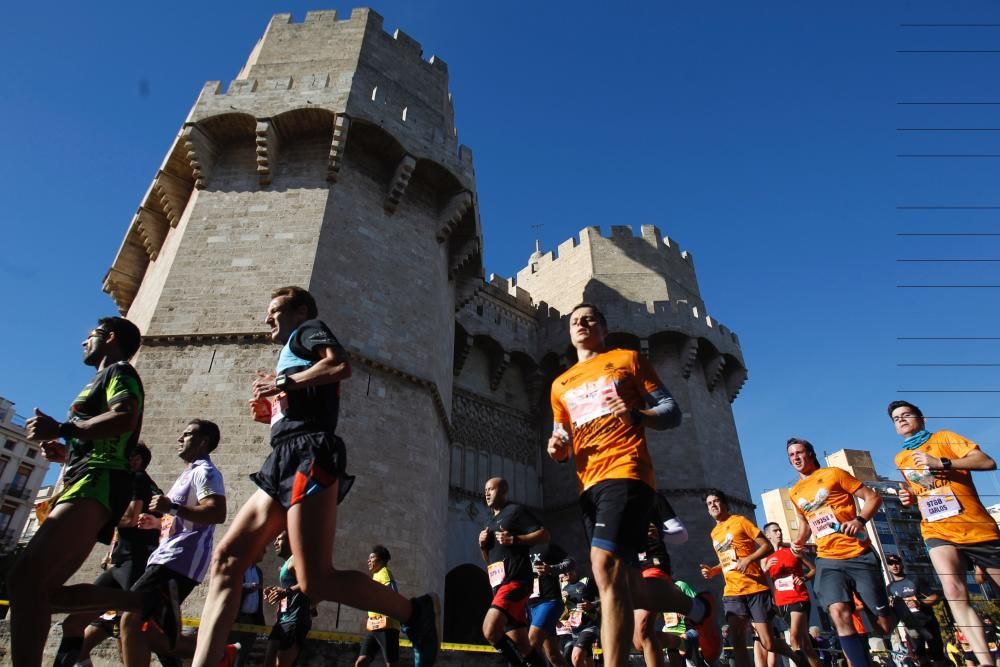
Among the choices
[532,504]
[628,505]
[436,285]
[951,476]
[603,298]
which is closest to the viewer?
[628,505]

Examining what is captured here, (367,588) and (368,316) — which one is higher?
(368,316)

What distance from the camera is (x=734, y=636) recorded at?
571 centimetres

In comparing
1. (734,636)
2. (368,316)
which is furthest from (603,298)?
(734,636)

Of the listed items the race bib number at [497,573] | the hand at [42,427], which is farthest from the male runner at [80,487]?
the race bib number at [497,573]

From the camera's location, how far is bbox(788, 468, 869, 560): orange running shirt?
5.08 metres

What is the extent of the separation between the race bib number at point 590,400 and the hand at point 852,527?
3.06 meters

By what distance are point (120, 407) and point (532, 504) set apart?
16.6 meters

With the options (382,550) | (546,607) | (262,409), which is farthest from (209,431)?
(546,607)

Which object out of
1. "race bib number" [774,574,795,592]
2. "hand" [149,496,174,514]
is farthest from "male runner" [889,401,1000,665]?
"hand" [149,496,174,514]

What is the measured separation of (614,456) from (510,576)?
2.39m

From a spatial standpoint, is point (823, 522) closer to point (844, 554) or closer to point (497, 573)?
point (844, 554)

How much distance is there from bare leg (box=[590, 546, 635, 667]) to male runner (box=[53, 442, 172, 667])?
3059 mm

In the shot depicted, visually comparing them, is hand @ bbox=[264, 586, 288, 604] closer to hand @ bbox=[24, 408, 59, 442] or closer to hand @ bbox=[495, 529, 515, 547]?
hand @ bbox=[495, 529, 515, 547]

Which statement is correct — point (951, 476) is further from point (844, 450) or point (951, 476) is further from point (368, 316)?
point (844, 450)
